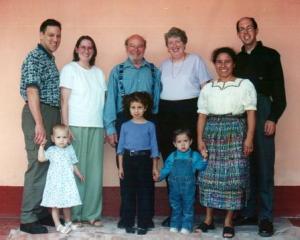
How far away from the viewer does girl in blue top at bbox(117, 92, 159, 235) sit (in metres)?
5.00

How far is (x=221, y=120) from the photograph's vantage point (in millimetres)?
4934

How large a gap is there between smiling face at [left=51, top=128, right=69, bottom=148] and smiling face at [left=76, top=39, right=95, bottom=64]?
68 cm

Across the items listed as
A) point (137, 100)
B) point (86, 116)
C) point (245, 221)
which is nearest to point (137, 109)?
point (137, 100)

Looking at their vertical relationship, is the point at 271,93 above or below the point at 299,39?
below

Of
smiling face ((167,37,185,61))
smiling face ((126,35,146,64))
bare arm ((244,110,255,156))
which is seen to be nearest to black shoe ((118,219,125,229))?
bare arm ((244,110,255,156))

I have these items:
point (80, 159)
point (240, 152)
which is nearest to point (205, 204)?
point (240, 152)

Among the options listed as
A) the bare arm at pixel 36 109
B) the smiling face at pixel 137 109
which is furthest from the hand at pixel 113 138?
the bare arm at pixel 36 109

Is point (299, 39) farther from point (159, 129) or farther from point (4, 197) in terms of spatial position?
point (4, 197)

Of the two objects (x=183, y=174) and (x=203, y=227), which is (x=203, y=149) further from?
(x=203, y=227)

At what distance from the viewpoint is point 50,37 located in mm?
4938

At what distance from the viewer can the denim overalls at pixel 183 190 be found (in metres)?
5.02

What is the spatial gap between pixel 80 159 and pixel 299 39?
2482 mm

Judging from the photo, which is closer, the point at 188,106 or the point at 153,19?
the point at 188,106

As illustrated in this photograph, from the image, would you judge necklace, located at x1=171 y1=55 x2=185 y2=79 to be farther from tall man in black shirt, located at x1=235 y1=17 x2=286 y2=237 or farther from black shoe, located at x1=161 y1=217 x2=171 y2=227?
black shoe, located at x1=161 y1=217 x2=171 y2=227
